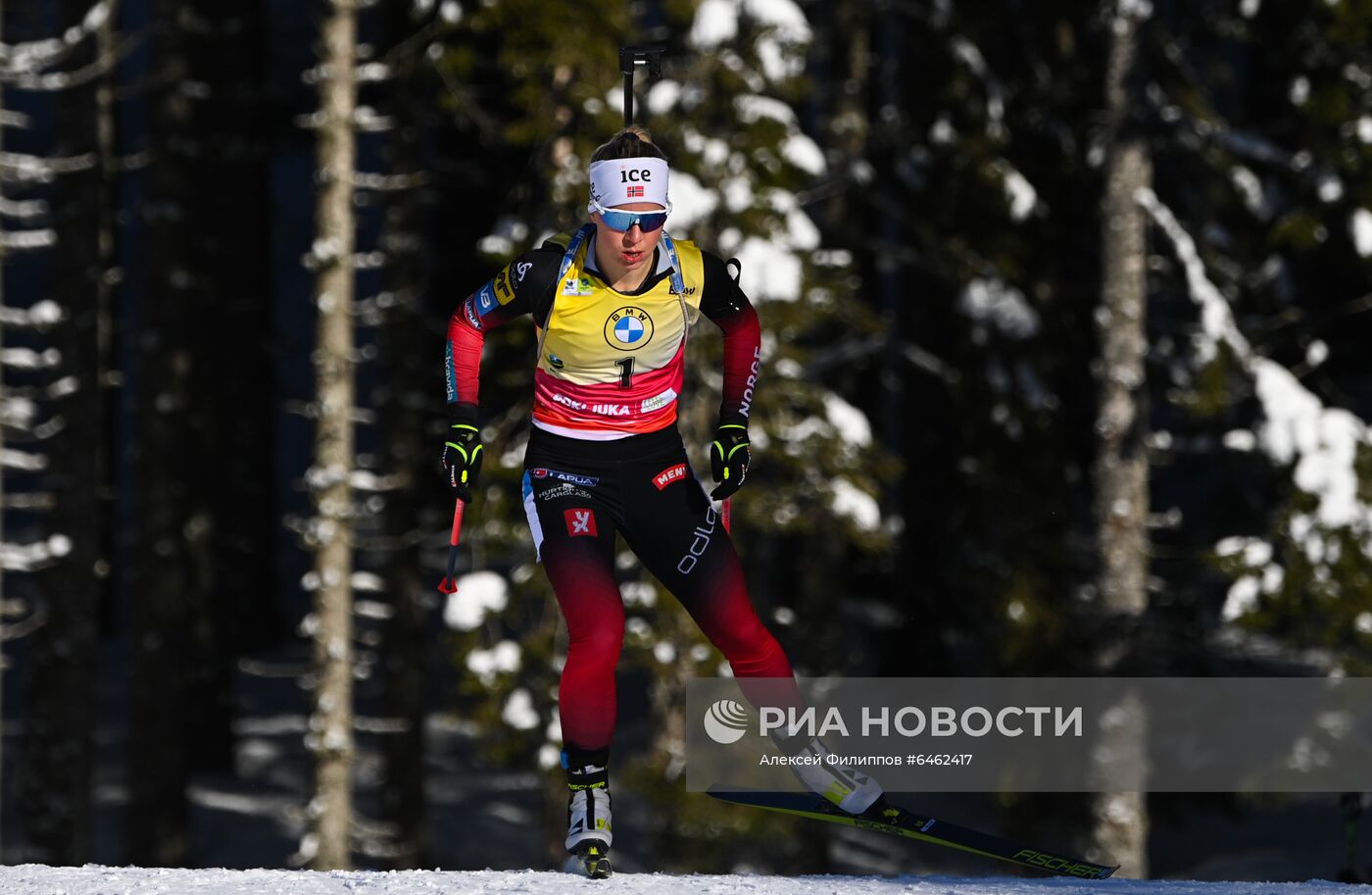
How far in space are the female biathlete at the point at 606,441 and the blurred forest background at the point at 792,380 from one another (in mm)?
5752

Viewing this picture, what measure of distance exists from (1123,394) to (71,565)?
8.11 metres

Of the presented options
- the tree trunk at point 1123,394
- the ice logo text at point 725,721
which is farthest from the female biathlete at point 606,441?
the tree trunk at point 1123,394

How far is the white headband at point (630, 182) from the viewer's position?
6344 mm

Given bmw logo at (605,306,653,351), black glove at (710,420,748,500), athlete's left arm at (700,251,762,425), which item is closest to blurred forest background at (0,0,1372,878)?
athlete's left arm at (700,251,762,425)

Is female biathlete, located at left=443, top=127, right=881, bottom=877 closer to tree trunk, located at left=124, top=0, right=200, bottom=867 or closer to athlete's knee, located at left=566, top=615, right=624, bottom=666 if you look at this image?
athlete's knee, located at left=566, top=615, right=624, bottom=666

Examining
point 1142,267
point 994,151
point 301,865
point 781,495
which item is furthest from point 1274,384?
point 301,865

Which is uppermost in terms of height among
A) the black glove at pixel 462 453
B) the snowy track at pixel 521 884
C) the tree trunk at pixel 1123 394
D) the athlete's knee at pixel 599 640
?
the tree trunk at pixel 1123 394

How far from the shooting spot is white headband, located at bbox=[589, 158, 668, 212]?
6.34 m

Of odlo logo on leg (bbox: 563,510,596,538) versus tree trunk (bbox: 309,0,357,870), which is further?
tree trunk (bbox: 309,0,357,870)

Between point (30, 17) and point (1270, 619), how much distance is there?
34.8 feet

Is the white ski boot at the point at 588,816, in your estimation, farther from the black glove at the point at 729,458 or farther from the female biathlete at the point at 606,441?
the black glove at the point at 729,458

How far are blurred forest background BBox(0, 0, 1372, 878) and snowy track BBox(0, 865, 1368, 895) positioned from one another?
5.70 metres

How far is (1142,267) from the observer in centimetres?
1338

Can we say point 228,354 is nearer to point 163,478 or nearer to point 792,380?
point 163,478
